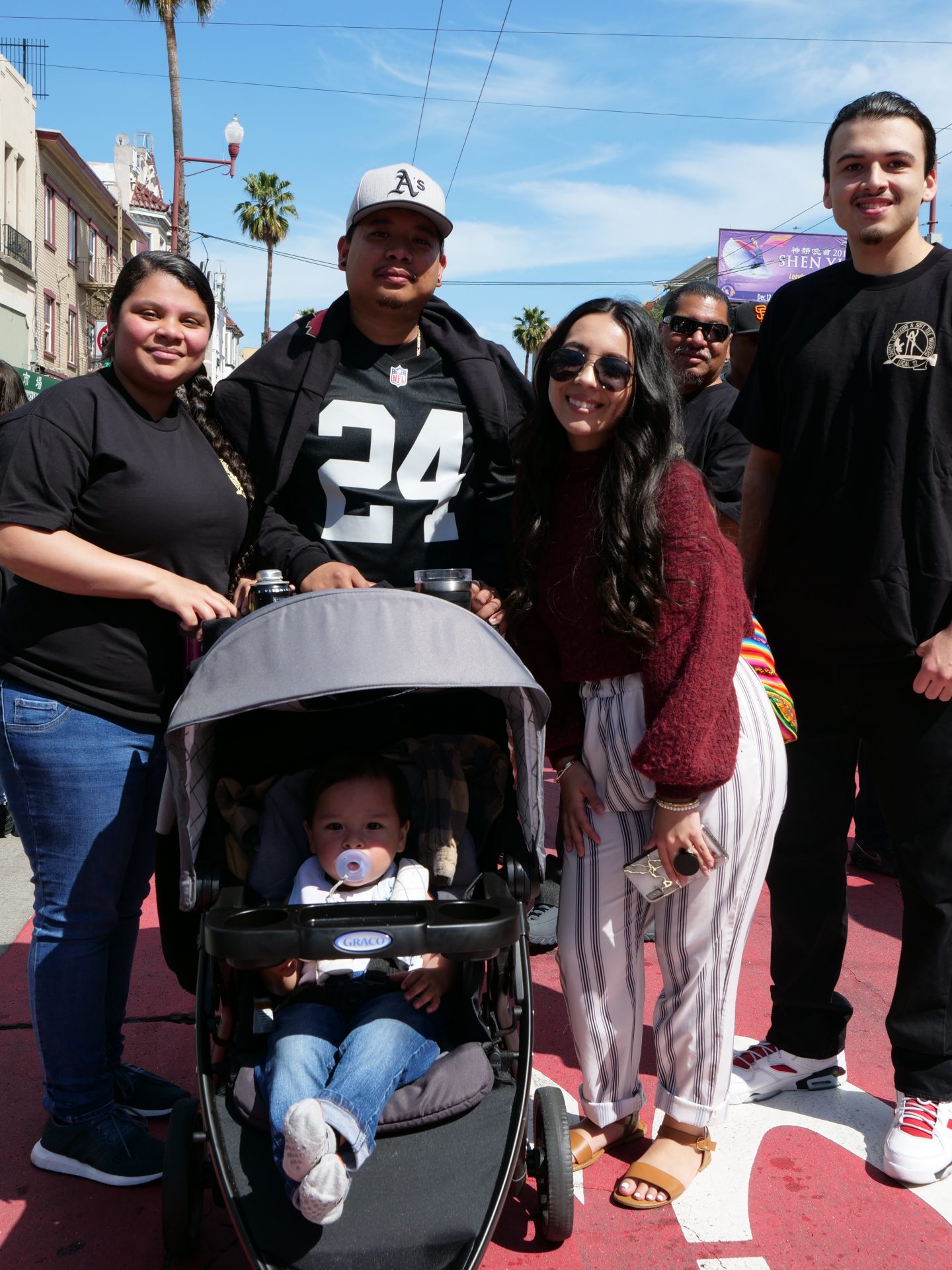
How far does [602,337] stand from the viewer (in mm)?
2643

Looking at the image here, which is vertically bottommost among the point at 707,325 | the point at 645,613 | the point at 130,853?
the point at 130,853

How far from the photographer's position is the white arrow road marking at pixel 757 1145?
2688 mm

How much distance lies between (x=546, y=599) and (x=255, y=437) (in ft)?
3.64

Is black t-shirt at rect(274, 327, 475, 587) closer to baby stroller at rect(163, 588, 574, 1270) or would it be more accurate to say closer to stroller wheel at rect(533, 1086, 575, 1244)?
baby stroller at rect(163, 588, 574, 1270)

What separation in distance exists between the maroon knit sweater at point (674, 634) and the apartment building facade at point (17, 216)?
25.3 meters

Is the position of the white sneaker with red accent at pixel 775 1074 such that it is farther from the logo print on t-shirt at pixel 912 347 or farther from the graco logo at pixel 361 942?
the logo print on t-shirt at pixel 912 347

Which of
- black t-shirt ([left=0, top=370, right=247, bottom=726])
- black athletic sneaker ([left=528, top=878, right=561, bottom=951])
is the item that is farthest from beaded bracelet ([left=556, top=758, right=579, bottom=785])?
black athletic sneaker ([left=528, top=878, right=561, bottom=951])

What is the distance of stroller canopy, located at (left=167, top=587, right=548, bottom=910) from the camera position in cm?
223

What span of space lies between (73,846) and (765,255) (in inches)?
1242

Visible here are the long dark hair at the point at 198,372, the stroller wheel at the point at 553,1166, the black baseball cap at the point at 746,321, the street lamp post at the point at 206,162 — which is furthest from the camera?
the street lamp post at the point at 206,162

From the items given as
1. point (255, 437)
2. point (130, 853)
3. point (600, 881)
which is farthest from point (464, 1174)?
point (255, 437)

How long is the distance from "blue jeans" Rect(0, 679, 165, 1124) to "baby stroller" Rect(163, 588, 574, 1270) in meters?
0.28

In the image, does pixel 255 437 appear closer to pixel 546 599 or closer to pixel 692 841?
pixel 546 599

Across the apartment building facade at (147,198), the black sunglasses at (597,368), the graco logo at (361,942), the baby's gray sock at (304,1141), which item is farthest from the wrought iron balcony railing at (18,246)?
the baby's gray sock at (304,1141)
